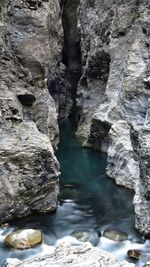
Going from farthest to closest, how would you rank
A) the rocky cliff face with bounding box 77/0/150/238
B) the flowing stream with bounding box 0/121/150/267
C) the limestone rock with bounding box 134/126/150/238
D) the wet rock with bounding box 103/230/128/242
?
1. the rocky cliff face with bounding box 77/0/150/238
2. the limestone rock with bounding box 134/126/150/238
3. the wet rock with bounding box 103/230/128/242
4. the flowing stream with bounding box 0/121/150/267

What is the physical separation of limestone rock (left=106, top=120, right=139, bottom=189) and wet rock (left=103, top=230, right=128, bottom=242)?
3599 millimetres

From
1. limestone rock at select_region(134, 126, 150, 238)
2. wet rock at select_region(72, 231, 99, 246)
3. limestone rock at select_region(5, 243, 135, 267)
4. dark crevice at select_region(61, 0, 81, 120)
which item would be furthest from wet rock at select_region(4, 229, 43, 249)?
dark crevice at select_region(61, 0, 81, 120)

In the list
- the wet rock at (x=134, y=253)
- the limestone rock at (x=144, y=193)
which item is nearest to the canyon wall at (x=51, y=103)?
the limestone rock at (x=144, y=193)

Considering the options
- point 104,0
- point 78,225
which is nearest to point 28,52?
point 78,225

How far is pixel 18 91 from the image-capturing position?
11664 millimetres

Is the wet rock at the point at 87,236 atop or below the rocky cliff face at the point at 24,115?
below

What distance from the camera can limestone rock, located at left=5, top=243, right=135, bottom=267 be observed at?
185 inches

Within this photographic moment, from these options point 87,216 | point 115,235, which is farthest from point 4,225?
point 115,235

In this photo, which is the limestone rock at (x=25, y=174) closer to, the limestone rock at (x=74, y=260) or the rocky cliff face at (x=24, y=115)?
the rocky cliff face at (x=24, y=115)

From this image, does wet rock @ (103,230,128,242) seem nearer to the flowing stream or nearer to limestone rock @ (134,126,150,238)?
the flowing stream

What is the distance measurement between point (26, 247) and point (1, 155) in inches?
103

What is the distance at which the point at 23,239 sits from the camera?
27.6ft

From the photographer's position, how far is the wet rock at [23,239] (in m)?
8.26

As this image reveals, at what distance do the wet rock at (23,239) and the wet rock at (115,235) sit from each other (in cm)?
162
